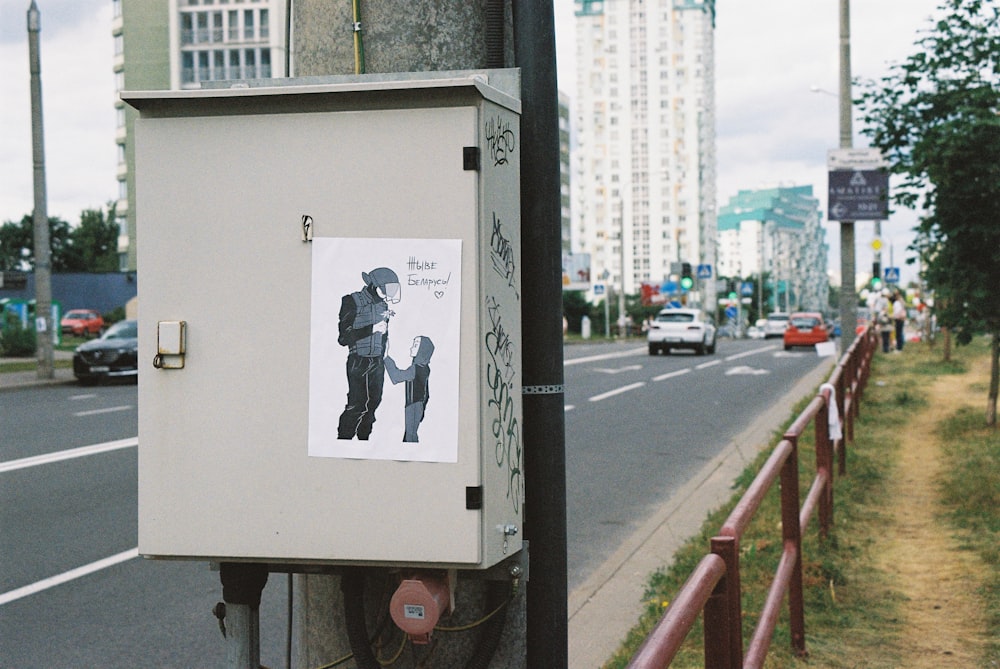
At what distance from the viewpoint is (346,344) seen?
88.5 inches

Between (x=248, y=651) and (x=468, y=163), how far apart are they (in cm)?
113

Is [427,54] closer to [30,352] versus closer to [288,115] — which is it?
[288,115]

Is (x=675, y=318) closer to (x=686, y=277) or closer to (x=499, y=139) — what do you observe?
(x=686, y=277)

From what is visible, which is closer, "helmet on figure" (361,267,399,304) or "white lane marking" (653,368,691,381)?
"helmet on figure" (361,267,399,304)

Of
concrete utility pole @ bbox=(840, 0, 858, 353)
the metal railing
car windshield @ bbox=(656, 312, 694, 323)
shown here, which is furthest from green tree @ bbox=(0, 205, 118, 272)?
the metal railing

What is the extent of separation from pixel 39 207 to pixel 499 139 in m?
24.7

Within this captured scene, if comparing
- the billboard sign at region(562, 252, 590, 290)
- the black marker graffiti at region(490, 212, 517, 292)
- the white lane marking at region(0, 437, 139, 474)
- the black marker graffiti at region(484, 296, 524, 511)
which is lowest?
the white lane marking at region(0, 437, 139, 474)

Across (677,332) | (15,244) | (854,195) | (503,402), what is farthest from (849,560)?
(15,244)

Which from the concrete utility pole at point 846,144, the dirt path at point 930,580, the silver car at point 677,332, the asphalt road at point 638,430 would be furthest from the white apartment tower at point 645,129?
the dirt path at point 930,580

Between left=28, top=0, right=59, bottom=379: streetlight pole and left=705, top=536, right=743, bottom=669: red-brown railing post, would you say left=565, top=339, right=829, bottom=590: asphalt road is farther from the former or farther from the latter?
left=28, top=0, right=59, bottom=379: streetlight pole

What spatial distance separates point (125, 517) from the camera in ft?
28.1

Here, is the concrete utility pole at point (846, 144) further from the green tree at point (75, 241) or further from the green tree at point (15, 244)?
the green tree at point (15, 244)

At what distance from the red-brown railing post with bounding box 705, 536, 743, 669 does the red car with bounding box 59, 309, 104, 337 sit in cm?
6171

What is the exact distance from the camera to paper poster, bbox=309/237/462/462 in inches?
87.3
